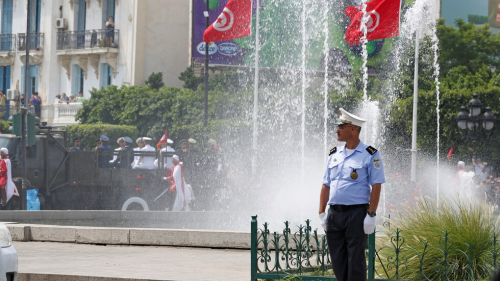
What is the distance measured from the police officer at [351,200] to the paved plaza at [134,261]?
1.87m

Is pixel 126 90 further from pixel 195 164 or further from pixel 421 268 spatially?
pixel 421 268

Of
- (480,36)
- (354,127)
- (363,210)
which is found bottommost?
(363,210)

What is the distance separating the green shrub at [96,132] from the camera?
3353cm

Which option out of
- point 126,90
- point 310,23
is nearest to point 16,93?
point 126,90

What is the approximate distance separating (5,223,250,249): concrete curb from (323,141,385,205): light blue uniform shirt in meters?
4.01

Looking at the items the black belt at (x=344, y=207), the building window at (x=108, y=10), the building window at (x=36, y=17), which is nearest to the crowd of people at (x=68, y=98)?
the building window at (x=108, y=10)

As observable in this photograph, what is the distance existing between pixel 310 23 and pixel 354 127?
2985 centimetres

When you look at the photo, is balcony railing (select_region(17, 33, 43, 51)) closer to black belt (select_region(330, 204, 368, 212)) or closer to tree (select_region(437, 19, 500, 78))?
tree (select_region(437, 19, 500, 78))

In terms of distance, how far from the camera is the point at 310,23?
35094mm

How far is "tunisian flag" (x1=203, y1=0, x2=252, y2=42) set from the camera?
22562mm

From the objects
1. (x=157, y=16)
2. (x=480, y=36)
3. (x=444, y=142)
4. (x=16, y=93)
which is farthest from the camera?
(x=157, y=16)

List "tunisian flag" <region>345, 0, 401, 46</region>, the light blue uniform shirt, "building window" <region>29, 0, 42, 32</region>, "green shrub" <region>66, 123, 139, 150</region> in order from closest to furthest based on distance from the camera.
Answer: the light blue uniform shirt, "tunisian flag" <region>345, 0, 401, 46</region>, "green shrub" <region>66, 123, 139, 150</region>, "building window" <region>29, 0, 42, 32</region>

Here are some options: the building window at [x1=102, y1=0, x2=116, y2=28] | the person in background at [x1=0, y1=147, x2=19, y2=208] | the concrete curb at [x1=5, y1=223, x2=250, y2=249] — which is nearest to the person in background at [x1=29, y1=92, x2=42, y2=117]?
the building window at [x1=102, y1=0, x2=116, y2=28]

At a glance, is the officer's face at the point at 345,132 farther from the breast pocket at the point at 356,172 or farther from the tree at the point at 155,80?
the tree at the point at 155,80
